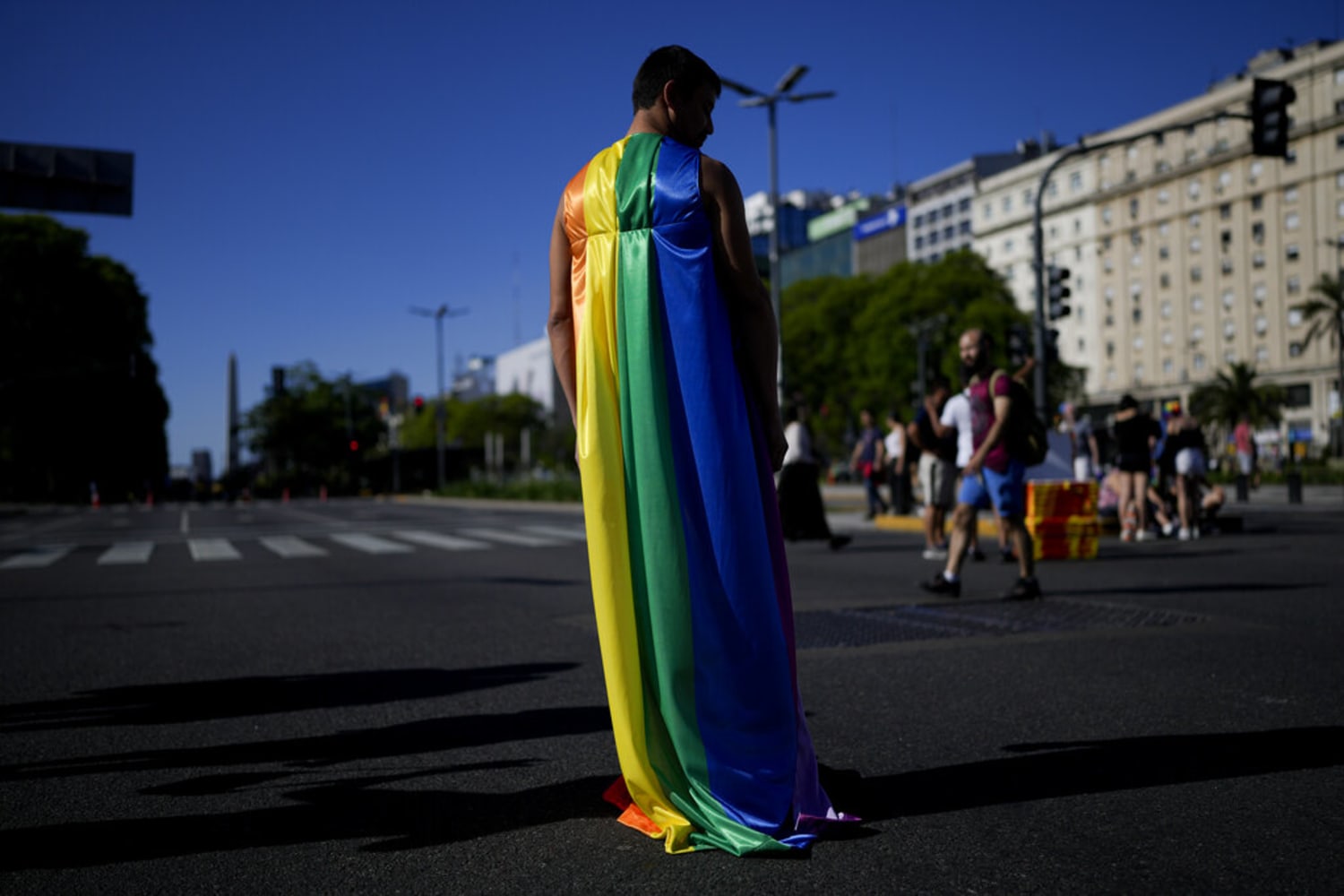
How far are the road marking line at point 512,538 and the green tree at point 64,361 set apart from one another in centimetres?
3299

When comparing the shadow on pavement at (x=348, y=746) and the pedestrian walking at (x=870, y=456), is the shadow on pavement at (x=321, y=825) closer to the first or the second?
the shadow on pavement at (x=348, y=746)

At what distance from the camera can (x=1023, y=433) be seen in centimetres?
776

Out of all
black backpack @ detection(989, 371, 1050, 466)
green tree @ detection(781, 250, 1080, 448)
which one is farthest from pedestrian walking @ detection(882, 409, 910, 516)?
green tree @ detection(781, 250, 1080, 448)

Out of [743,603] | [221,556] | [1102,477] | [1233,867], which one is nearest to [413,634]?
[743,603]

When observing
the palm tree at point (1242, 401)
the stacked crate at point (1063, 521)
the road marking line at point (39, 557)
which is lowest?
the road marking line at point (39, 557)

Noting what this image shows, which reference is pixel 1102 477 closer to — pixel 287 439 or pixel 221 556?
pixel 221 556

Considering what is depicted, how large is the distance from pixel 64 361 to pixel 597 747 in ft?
182

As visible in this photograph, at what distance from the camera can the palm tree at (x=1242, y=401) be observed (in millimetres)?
61156

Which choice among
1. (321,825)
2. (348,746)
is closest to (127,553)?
(348,746)

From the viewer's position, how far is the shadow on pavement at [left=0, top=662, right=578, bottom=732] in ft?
15.1

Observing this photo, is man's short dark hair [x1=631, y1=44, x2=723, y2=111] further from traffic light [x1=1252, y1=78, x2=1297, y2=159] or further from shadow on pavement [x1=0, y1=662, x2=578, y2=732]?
traffic light [x1=1252, y1=78, x2=1297, y2=159]

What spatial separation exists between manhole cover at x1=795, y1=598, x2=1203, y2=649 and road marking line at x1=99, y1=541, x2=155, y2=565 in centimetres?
1115

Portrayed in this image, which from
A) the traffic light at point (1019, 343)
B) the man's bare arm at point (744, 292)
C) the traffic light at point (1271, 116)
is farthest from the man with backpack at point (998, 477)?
the traffic light at point (1019, 343)

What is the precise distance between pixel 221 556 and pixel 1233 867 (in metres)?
14.8
